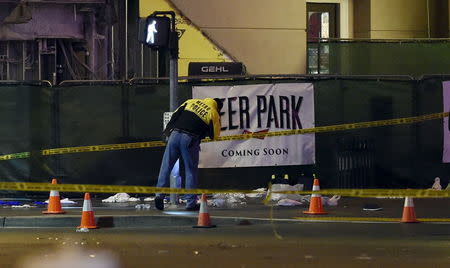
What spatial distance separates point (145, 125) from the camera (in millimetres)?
15227

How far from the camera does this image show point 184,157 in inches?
502

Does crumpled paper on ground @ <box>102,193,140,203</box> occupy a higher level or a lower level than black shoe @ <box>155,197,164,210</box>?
lower

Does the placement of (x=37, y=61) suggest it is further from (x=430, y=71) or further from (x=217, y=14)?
(x=430, y=71)

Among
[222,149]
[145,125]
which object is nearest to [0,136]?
[145,125]

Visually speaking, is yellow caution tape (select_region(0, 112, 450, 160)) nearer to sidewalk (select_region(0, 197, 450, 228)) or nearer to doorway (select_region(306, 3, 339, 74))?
sidewalk (select_region(0, 197, 450, 228))

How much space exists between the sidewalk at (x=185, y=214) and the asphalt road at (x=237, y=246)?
208 millimetres

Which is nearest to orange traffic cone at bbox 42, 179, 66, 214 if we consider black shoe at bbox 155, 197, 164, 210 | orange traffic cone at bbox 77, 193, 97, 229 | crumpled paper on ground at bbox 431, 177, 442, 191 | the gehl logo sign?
orange traffic cone at bbox 77, 193, 97, 229

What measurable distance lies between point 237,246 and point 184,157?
3129 millimetres

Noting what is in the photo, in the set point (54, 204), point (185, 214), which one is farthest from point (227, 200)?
point (54, 204)

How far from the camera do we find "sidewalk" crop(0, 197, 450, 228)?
1195cm

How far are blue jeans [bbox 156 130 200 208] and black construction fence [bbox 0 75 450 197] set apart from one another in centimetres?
245

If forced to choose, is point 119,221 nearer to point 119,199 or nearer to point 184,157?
point 184,157

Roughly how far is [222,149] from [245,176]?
654 millimetres

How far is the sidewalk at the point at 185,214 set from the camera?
11.9 m
